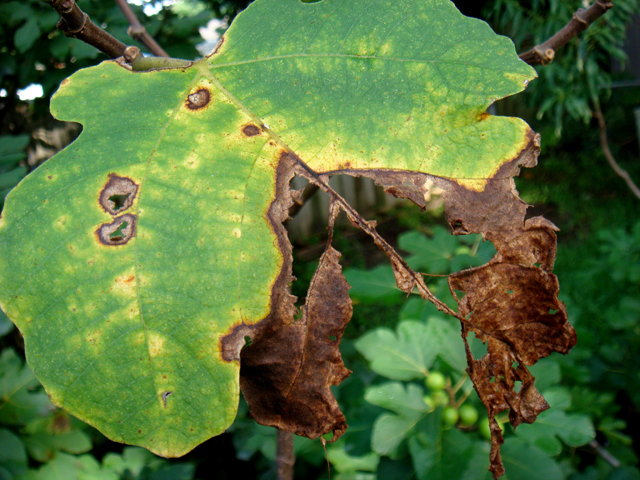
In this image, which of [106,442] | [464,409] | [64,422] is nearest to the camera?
[464,409]

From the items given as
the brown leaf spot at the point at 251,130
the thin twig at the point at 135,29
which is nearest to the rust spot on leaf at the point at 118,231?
the brown leaf spot at the point at 251,130

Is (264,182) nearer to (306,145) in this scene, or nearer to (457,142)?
(306,145)

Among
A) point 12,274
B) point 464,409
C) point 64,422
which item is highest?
point 12,274

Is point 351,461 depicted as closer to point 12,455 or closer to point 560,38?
point 12,455

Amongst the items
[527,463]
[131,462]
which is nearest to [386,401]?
[527,463]

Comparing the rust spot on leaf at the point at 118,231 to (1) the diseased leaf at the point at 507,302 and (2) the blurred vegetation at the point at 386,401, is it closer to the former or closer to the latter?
(1) the diseased leaf at the point at 507,302

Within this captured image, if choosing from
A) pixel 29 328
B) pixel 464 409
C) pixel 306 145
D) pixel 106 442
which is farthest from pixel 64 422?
pixel 306 145
